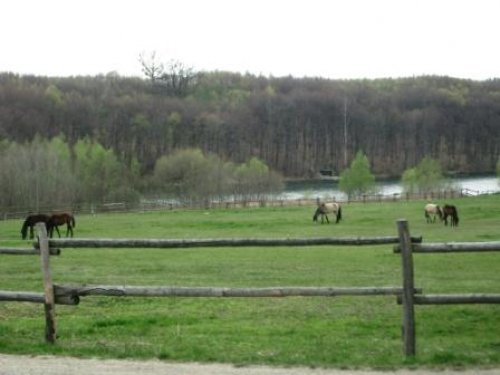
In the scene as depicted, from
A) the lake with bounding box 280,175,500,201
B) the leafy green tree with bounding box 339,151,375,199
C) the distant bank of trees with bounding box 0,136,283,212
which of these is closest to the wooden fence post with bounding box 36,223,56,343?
the distant bank of trees with bounding box 0,136,283,212

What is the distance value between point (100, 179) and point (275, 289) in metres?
84.7

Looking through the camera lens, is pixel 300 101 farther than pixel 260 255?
Yes

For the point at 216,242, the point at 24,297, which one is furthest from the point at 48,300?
the point at 216,242

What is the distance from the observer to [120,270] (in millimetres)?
19438

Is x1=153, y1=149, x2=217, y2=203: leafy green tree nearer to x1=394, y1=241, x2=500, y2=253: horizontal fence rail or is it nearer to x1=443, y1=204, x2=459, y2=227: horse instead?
x1=443, y1=204, x2=459, y2=227: horse

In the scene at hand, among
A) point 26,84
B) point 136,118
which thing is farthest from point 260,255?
point 26,84

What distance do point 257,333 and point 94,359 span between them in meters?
2.40

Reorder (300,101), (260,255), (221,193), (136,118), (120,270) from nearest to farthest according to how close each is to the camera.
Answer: (120,270) < (260,255) < (221,193) < (136,118) < (300,101)

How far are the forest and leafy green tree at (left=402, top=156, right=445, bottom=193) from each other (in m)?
71.0

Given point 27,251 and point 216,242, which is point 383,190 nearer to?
point 216,242

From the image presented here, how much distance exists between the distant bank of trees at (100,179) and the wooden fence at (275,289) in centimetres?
6652

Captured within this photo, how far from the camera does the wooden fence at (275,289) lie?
24.7 ft

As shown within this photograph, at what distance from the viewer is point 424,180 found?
90.3m

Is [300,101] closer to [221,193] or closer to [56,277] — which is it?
[221,193]
